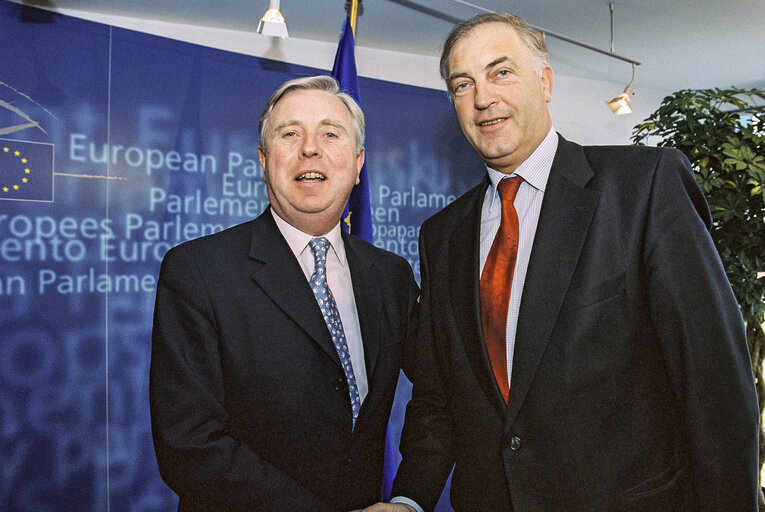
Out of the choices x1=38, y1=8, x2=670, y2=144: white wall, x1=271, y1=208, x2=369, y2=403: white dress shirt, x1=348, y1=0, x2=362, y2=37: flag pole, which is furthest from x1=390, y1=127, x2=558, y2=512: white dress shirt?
x1=38, y1=8, x2=670, y2=144: white wall

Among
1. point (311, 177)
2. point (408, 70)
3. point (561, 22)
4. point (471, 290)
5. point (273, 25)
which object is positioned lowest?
point (471, 290)

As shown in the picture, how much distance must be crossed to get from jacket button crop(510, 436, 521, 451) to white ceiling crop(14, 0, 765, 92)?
116 inches

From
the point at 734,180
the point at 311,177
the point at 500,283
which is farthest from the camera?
the point at 734,180

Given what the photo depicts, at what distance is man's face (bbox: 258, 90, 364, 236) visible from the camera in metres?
1.68

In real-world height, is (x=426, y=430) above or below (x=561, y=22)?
below

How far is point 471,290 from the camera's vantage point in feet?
4.97

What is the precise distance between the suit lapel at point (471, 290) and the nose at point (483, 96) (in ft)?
0.80

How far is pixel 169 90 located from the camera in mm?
3326

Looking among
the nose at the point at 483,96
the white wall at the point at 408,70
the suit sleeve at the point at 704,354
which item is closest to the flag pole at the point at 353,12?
the white wall at the point at 408,70

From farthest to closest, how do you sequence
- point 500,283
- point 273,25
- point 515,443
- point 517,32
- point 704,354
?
point 273,25 → point 517,32 → point 500,283 → point 515,443 → point 704,354

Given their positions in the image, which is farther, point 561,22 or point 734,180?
point 561,22

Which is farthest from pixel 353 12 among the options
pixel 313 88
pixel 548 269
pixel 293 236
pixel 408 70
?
pixel 548 269

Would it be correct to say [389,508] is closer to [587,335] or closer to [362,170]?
[587,335]

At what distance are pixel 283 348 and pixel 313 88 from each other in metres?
0.84
